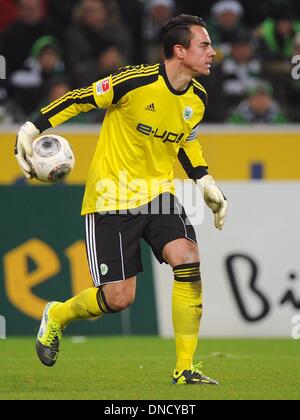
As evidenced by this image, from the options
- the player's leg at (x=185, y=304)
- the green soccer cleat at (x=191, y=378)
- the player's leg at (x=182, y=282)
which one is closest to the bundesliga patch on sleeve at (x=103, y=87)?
the player's leg at (x=182, y=282)

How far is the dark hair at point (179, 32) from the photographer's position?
8.67m

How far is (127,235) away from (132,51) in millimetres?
8783

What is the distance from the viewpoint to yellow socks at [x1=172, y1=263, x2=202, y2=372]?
853cm

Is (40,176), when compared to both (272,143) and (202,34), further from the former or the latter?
(272,143)

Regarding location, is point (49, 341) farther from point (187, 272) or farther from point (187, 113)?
point (187, 113)

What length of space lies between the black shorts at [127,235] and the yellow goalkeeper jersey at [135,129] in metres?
0.08

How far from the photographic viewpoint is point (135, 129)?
28.5 feet

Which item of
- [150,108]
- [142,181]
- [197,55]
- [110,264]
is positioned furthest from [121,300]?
[197,55]

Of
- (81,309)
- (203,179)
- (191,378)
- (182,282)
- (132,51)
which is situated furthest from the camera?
(132,51)

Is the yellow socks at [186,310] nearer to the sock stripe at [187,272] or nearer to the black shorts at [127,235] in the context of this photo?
the sock stripe at [187,272]

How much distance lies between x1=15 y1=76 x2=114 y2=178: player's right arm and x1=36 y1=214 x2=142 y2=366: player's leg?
2.10 ft

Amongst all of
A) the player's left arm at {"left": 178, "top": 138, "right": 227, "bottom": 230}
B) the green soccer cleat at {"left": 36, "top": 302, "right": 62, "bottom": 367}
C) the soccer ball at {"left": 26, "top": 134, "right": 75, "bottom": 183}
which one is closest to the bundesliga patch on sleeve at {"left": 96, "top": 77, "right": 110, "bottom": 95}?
the soccer ball at {"left": 26, "top": 134, "right": 75, "bottom": 183}

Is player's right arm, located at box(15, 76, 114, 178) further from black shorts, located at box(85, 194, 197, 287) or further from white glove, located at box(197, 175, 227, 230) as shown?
white glove, located at box(197, 175, 227, 230)

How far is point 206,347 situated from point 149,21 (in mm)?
6866
